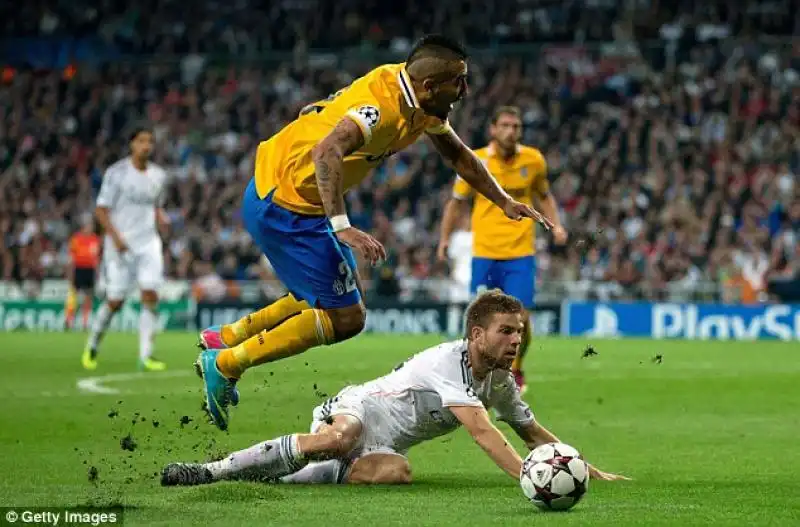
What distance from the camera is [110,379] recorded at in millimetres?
15367

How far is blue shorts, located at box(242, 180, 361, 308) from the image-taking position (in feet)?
27.2

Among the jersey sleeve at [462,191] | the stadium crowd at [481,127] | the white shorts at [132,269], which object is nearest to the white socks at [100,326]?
the white shorts at [132,269]

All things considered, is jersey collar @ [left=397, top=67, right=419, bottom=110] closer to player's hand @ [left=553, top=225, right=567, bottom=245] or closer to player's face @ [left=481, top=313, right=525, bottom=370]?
player's face @ [left=481, top=313, right=525, bottom=370]

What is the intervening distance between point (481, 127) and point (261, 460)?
24.1 meters

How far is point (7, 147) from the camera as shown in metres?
34.9

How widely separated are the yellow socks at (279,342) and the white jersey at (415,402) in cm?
68

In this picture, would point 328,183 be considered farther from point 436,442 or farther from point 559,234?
point 559,234

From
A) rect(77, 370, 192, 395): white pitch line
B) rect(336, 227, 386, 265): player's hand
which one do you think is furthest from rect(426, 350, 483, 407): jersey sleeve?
rect(77, 370, 192, 395): white pitch line

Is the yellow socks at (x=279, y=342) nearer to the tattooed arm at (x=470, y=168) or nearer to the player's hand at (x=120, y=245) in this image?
the tattooed arm at (x=470, y=168)

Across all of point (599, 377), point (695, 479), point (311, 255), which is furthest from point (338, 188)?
point (599, 377)

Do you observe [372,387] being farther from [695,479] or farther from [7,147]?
[7,147]

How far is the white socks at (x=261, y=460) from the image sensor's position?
7238 millimetres

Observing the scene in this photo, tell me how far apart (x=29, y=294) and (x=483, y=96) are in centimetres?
1052
